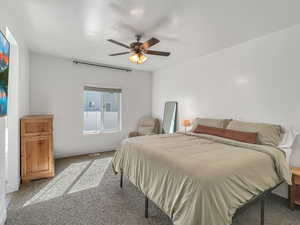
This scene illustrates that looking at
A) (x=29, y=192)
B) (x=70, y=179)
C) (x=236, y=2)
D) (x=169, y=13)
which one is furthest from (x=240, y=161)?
(x=29, y=192)

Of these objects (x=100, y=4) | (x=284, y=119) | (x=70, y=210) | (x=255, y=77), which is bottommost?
(x=70, y=210)

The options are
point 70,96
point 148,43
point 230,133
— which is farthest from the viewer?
point 70,96

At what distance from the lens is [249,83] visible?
293 cm

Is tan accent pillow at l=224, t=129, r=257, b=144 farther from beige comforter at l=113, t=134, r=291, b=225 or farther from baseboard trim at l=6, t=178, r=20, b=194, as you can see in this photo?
baseboard trim at l=6, t=178, r=20, b=194

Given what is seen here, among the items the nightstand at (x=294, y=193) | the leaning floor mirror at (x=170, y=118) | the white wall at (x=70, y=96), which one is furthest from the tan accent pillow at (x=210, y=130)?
the white wall at (x=70, y=96)

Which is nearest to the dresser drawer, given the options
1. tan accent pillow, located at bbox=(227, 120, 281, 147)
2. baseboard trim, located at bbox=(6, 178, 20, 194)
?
baseboard trim, located at bbox=(6, 178, 20, 194)

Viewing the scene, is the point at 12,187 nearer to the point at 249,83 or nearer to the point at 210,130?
the point at 210,130

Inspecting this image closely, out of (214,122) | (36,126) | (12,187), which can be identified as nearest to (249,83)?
(214,122)

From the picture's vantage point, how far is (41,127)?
2934 mm

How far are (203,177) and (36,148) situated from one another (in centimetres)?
299

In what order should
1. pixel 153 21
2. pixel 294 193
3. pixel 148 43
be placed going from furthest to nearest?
pixel 148 43 → pixel 153 21 → pixel 294 193

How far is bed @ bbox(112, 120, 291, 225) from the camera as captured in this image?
131 centimetres

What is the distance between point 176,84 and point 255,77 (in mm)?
2128

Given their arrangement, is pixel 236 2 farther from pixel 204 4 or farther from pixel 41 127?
pixel 41 127
